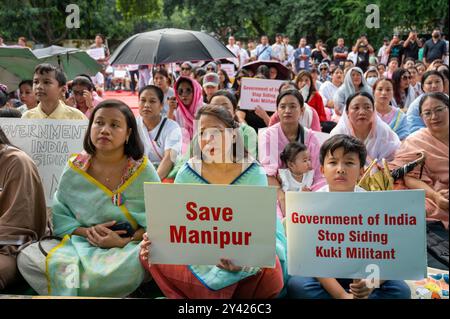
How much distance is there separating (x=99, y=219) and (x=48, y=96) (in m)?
1.87

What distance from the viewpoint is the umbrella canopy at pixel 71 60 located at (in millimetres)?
6582

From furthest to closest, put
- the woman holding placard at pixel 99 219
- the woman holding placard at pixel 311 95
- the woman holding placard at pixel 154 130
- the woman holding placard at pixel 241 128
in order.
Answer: the woman holding placard at pixel 311 95 < the woman holding placard at pixel 154 130 < the woman holding placard at pixel 241 128 < the woman holding placard at pixel 99 219

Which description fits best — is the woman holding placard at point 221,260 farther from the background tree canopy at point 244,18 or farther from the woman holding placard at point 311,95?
the background tree canopy at point 244,18

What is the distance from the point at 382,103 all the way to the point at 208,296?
3527 mm

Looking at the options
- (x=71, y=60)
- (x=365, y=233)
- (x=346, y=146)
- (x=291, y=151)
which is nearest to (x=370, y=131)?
(x=291, y=151)

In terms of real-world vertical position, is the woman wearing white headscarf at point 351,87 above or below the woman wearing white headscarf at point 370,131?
above

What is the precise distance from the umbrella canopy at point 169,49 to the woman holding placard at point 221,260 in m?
3.04

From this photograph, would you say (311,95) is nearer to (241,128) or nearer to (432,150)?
(241,128)

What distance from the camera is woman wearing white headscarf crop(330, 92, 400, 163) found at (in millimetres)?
4418

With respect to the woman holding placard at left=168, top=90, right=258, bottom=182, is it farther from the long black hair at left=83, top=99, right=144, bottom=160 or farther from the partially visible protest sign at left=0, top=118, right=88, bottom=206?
the long black hair at left=83, top=99, right=144, bottom=160

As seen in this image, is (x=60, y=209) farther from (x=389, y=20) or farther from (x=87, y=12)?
(x=87, y=12)

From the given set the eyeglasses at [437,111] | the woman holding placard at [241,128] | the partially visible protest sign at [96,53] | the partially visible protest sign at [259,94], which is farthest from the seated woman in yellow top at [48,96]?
the partially visible protest sign at [96,53]

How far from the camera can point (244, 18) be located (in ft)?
82.9
